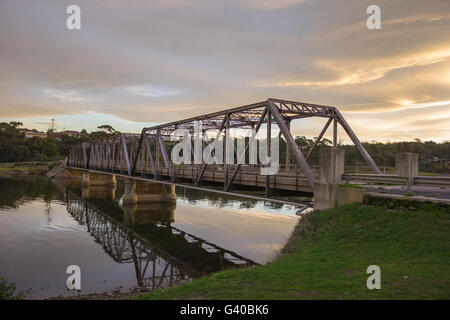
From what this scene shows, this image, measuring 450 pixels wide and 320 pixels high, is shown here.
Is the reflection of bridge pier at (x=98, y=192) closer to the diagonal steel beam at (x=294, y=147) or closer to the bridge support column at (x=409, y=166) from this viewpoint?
the diagonal steel beam at (x=294, y=147)

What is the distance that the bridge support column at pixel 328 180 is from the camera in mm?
15461

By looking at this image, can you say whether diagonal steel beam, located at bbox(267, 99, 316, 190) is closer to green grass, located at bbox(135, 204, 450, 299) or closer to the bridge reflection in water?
green grass, located at bbox(135, 204, 450, 299)

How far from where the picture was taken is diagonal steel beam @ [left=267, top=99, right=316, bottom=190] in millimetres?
16828

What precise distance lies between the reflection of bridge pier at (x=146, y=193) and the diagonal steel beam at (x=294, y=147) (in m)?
30.1

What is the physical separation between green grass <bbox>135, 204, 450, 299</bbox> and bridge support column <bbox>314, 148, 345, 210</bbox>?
1333 mm

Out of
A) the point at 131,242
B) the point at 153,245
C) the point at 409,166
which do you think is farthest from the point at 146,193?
the point at 409,166

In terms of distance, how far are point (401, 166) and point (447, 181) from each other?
8.70 feet

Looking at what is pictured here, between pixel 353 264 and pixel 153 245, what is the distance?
805 inches

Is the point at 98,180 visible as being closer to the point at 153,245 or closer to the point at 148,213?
the point at 148,213

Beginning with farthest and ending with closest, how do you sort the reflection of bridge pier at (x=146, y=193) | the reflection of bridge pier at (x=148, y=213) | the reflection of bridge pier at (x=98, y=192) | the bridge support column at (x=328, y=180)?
the reflection of bridge pier at (x=98, y=192) < the reflection of bridge pier at (x=146, y=193) < the reflection of bridge pier at (x=148, y=213) < the bridge support column at (x=328, y=180)

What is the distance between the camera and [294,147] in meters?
18.3

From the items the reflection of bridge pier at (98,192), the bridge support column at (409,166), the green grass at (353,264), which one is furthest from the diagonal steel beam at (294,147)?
the reflection of bridge pier at (98,192)

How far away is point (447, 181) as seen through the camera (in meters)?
12.1
